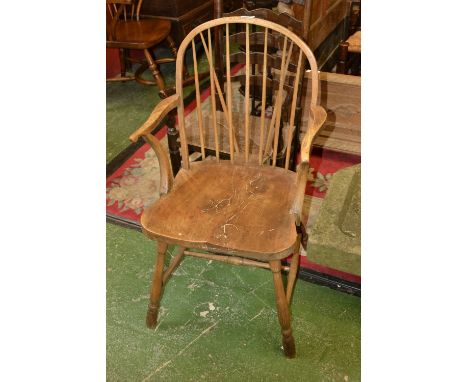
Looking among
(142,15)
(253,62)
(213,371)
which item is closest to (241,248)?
(213,371)

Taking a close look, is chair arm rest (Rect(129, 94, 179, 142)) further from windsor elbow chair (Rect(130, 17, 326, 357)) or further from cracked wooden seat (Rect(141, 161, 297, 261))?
cracked wooden seat (Rect(141, 161, 297, 261))

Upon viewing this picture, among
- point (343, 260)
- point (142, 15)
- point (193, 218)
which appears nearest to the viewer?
point (193, 218)

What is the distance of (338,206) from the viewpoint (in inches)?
74.0

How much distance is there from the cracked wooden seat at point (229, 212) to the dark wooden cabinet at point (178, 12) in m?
1.86

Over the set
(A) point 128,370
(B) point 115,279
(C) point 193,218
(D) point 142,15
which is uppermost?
(D) point 142,15

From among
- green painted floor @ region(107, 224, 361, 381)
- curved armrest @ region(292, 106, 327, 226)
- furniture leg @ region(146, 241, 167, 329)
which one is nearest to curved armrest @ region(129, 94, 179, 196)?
furniture leg @ region(146, 241, 167, 329)

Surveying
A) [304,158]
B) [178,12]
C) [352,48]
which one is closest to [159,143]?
[304,158]

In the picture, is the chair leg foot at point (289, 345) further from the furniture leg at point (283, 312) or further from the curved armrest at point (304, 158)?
the curved armrest at point (304, 158)

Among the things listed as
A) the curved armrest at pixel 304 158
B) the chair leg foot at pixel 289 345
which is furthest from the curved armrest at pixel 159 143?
the chair leg foot at pixel 289 345

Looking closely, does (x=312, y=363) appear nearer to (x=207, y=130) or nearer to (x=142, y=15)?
(x=207, y=130)

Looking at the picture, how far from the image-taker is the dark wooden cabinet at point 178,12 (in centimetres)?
316

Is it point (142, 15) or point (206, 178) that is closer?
point (206, 178)

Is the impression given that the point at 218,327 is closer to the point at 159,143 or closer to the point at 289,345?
the point at 289,345

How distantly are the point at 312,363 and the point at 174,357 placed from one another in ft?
1.68
